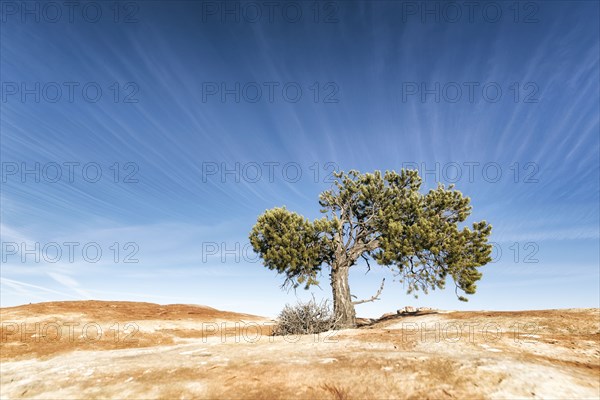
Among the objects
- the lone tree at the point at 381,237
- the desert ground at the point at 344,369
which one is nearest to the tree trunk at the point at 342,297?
the lone tree at the point at 381,237

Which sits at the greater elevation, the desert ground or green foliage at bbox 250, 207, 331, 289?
green foliage at bbox 250, 207, 331, 289

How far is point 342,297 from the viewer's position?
734 inches

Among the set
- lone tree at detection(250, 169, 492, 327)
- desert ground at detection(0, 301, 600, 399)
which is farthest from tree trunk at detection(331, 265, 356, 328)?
desert ground at detection(0, 301, 600, 399)

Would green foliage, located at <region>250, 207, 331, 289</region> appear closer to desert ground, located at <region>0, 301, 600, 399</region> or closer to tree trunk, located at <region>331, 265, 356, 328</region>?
tree trunk, located at <region>331, 265, 356, 328</region>

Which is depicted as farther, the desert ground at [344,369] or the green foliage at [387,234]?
the green foliage at [387,234]

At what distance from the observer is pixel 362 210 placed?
70.5ft

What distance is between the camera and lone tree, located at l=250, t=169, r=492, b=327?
1812 centimetres

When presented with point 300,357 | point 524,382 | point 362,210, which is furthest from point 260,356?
point 362,210

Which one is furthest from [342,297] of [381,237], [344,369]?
[344,369]

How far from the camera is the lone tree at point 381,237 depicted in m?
18.1

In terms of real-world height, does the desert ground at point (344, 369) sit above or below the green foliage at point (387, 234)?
below

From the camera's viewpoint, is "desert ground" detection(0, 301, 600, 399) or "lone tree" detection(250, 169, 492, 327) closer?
"desert ground" detection(0, 301, 600, 399)

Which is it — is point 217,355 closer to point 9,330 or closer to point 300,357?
point 300,357

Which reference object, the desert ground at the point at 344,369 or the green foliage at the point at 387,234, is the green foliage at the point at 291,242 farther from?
the desert ground at the point at 344,369
